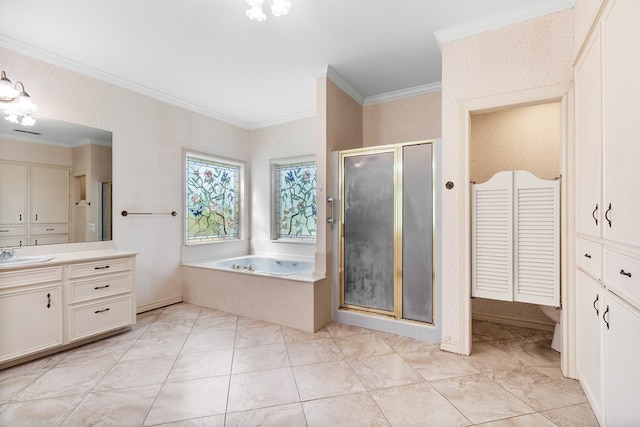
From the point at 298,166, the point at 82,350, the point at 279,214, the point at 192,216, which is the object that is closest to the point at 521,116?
the point at 298,166

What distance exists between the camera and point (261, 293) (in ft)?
10.1

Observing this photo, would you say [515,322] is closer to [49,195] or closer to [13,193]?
[49,195]

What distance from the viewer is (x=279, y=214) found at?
4.51m

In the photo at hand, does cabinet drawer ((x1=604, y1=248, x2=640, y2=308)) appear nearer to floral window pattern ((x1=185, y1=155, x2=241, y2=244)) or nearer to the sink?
the sink

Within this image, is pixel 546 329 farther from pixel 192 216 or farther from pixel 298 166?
pixel 192 216

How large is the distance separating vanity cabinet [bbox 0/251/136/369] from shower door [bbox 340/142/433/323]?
2.13 metres

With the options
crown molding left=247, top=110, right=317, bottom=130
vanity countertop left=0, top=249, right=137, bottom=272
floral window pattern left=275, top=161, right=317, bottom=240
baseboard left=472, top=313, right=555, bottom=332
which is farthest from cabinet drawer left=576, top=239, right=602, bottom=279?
vanity countertop left=0, top=249, right=137, bottom=272

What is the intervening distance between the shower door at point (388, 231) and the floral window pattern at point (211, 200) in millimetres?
2179

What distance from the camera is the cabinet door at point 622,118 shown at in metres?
1.14

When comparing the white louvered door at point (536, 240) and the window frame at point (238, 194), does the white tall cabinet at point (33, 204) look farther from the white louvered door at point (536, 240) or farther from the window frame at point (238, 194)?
the white louvered door at point (536, 240)

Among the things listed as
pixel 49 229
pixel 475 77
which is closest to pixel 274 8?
pixel 475 77

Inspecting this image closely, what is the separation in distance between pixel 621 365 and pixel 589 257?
2.06 feet

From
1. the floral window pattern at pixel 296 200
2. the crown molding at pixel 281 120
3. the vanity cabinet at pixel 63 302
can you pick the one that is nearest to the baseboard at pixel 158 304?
the vanity cabinet at pixel 63 302

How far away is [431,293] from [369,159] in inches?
54.6
